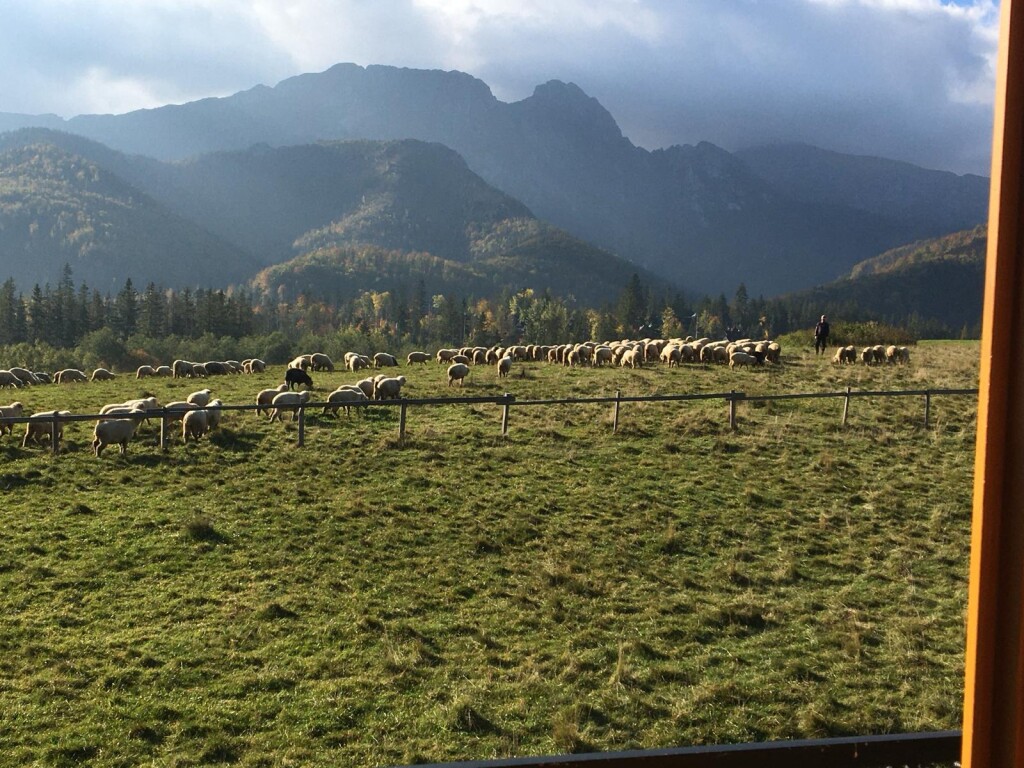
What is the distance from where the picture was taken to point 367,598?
35.9ft

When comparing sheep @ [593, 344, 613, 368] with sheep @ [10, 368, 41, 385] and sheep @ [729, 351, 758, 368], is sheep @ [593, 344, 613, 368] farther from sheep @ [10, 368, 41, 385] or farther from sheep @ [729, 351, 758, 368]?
sheep @ [10, 368, 41, 385]

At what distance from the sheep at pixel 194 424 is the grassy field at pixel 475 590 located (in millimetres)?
666

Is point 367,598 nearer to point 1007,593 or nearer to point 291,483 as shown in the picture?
point 291,483

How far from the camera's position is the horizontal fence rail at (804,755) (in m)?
2.53

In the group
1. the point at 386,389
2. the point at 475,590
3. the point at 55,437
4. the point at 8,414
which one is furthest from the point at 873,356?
the point at 8,414

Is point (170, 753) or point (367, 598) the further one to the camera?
point (367, 598)

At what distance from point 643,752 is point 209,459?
1689 centimetres

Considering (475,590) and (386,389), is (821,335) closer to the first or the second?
(386,389)

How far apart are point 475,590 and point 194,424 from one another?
11268 mm

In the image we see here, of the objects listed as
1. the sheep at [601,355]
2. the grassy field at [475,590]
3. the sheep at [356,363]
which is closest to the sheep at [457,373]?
the sheep at [601,355]

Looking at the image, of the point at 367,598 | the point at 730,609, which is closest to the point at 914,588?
the point at 730,609

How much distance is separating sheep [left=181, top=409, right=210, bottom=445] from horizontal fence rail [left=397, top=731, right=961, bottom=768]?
18.4 m

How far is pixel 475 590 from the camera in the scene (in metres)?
11.4

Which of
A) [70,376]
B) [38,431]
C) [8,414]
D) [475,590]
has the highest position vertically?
[70,376]
